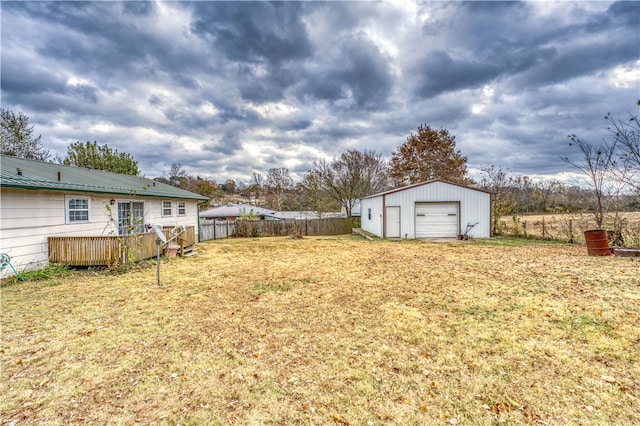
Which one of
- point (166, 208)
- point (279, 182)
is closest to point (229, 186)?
point (279, 182)

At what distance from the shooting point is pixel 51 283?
267 inches

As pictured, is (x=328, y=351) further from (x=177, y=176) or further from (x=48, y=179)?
(x=177, y=176)

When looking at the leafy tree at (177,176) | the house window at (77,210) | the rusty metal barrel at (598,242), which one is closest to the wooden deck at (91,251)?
the house window at (77,210)

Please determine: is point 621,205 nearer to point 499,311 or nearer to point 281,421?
point 499,311

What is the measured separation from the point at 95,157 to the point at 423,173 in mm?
29552

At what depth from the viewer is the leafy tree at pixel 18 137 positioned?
18234 millimetres

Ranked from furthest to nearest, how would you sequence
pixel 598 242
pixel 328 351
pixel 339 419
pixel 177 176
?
pixel 177 176 → pixel 598 242 → pixel 328 351 → pixel 339 419

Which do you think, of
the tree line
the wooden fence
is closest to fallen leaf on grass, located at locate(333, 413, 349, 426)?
the tree line

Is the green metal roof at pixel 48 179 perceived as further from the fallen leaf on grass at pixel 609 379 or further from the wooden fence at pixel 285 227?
the fallen leaf on grass at pixel 609 379

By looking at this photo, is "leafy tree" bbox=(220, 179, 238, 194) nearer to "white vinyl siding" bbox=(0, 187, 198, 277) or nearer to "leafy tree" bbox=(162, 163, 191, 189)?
"leafy tree" bbox=(162, 163, 191, 189)

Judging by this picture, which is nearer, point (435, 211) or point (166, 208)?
point (166, 208)

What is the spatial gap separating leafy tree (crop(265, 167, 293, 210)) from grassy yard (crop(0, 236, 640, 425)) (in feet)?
120

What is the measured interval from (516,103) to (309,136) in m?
17.1

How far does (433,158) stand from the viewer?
28.6m
